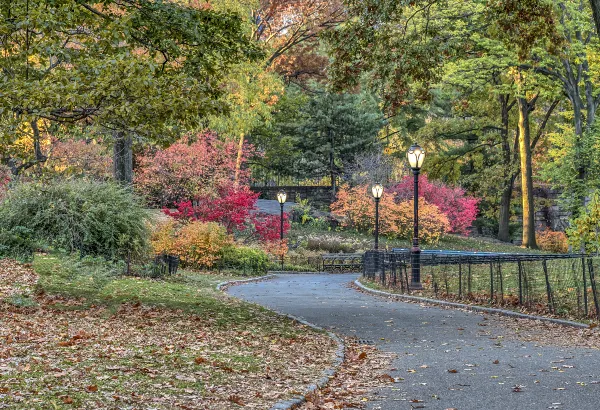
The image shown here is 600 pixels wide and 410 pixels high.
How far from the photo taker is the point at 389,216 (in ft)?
148

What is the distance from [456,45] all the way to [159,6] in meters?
7.94

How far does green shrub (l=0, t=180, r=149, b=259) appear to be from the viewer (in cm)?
1909

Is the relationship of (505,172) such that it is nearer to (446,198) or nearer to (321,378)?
(446,198)

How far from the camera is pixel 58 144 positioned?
36.0 m

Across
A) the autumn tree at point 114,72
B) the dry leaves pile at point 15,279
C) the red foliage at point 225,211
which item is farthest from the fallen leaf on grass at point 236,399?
the red foliage at point 225,211

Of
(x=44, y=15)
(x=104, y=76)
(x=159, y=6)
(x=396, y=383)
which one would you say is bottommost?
(x=396, y=383)

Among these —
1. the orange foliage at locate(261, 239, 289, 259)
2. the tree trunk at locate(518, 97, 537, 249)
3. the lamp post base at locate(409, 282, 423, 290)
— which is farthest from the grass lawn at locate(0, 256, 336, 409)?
the tree trunk at locate(518, 97, 537, 249)

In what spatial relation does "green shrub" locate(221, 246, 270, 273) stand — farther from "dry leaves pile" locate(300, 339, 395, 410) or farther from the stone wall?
the stone wall

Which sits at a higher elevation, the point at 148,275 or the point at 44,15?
the point at 44,15

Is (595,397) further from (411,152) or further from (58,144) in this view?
(58,144)

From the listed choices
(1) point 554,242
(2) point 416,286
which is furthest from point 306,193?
(2) point 416,286

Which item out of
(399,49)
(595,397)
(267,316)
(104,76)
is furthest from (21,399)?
(399,49)

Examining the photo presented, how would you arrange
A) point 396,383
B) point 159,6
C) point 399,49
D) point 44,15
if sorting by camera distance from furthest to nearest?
point 399,49 → point 159,6 → point 44,15 → point 396,383

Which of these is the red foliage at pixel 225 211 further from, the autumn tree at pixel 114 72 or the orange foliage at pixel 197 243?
the autumn tree at pixel 114 72
